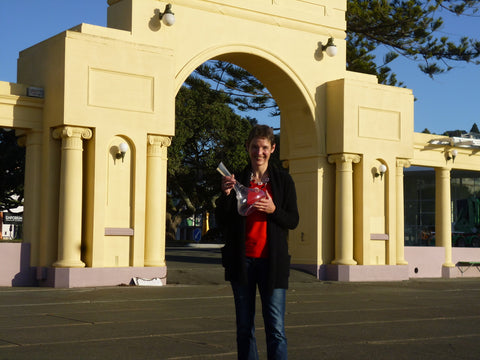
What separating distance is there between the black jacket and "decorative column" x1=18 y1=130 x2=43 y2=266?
1137 cm

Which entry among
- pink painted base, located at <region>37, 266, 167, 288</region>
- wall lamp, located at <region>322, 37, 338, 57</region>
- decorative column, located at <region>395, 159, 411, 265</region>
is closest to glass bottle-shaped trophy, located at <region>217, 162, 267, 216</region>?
pink painted base, located at <region>37, 266, 167, 288</region>

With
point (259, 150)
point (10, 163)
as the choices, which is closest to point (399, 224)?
point (259, 150)

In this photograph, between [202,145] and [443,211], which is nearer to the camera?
[443,211]

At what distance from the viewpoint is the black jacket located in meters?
5.17

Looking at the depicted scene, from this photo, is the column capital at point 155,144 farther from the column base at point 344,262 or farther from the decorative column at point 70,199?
the column base at point 344,262

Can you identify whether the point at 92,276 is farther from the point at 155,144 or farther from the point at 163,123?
the point at 163,123

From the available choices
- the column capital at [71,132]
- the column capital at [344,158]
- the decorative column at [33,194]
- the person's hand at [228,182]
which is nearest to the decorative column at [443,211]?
the column capital at [344,158]

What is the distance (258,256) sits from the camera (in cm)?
521

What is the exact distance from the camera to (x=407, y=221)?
50719 millimetres

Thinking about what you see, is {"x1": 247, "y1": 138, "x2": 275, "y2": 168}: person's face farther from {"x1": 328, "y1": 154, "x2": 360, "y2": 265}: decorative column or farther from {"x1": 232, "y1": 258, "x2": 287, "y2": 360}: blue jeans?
{"x1": 328, "y1": 154, "x2": 360, "y2": 265}: decorative column

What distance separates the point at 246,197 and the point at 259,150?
37cm

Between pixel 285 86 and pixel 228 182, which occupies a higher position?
pixel 285 86

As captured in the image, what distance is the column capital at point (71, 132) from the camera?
604 inches

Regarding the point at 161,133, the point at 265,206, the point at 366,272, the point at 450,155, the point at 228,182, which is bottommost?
the point at 366,272
